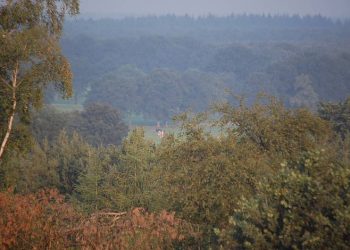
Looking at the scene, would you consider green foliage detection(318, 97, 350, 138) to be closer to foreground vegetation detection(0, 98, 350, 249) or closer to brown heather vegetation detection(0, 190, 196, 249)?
foreground vegetation detection(0, 98, 350, 249)

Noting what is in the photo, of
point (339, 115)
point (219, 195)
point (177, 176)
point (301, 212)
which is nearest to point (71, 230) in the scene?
point (301, 212)

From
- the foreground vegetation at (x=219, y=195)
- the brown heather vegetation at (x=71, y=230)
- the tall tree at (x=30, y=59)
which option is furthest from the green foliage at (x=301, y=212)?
the tall tree at (x=30, y=59)

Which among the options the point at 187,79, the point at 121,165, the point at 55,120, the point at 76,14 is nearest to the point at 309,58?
the point at 187,79

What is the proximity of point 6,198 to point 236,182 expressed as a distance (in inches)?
340

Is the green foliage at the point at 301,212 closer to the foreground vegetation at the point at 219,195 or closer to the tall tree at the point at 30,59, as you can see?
the foreground vegetation at the point at 219,195

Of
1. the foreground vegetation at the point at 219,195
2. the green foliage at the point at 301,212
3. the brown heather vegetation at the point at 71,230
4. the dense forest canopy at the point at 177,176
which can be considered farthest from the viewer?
the brown heather vegetation at the point at 71,230

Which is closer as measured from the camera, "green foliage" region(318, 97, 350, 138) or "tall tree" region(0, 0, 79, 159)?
"tall tree" region(0, 0, 79, 159)

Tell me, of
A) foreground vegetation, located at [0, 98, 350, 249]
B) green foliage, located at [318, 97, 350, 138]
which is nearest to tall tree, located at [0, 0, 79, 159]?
foreground vegetation, located at [0, 98, 350, 249]

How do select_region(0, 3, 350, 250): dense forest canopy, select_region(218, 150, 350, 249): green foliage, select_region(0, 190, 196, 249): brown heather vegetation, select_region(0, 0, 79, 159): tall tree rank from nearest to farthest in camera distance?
select_region(218, 150, 350, 249): green foliage → select_region(0, 3, 350, 250): dense forest canopy → select_region(0, 190, 196, 249): brown heather vegetation → select_region(0, 0, 79, 159): tall tree

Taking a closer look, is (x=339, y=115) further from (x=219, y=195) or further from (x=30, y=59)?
(x=30, y=59)

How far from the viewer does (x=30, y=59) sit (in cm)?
1903

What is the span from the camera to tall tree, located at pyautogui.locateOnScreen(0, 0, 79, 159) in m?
18.6

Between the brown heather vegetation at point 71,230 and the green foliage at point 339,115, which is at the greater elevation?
the brown heather vegetation at point 71,230

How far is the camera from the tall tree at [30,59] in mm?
18641
